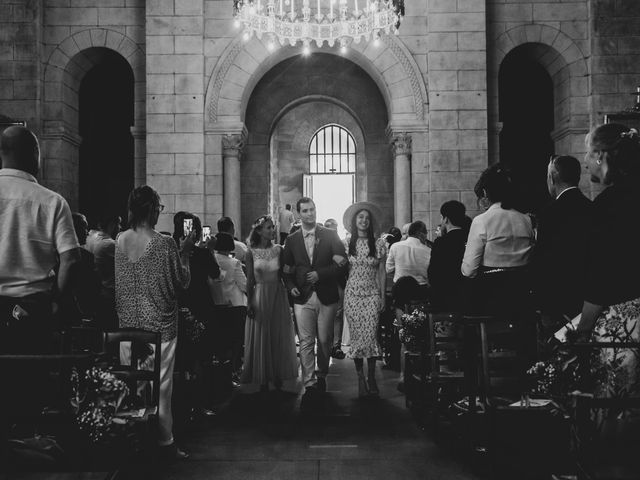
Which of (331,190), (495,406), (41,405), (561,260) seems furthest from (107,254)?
(331,190)

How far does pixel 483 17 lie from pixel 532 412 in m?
10.1

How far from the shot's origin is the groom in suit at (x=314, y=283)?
7105mm

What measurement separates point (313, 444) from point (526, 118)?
39.6ft

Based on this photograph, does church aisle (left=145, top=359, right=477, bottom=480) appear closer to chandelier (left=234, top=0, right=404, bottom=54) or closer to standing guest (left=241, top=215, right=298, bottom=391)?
standing guest (left=241, top=215, right=298, bottom=391)

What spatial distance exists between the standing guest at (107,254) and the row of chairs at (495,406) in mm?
2541

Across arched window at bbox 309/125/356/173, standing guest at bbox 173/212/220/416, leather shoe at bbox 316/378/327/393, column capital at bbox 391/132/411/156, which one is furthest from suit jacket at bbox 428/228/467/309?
arched window at bbox 309/125/356/173

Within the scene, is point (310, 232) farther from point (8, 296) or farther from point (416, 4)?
point (416, 4)

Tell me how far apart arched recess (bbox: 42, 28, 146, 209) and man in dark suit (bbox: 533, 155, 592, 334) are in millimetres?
10407

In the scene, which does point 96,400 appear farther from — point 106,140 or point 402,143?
point 106,140

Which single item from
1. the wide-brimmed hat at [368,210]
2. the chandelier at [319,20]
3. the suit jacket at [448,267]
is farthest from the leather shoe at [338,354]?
the chandelier at [319,20]

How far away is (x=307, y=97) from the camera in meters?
16.6

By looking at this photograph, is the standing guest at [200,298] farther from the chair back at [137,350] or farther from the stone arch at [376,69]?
the stone arch at [376,69]

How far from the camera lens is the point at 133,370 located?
434 centimetres

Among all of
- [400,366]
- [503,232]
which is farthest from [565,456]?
[400,366]
